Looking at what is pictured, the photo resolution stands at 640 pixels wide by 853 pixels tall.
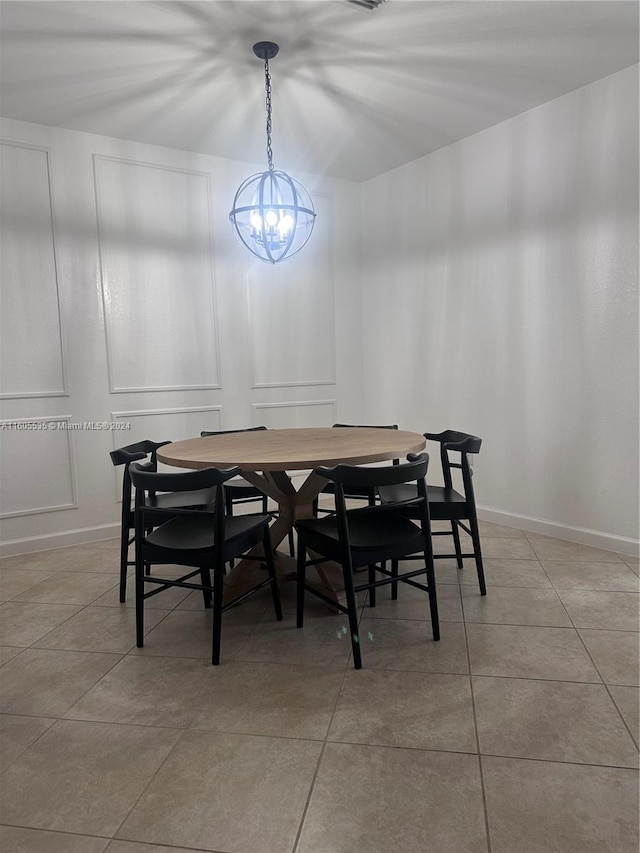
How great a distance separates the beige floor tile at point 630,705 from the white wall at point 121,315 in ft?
10.7

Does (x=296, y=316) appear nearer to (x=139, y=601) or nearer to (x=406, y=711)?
(x=139, y=601)

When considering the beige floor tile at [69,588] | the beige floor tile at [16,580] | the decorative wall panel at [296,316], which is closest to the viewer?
the beige floor tile at [69,588]

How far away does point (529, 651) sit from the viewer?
222 centimetres

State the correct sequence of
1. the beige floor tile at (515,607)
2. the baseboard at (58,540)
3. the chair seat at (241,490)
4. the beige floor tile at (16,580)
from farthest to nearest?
the baseboard at (58,540), the chair seat at (241,490), the beige floor tile at (16,580), the beige floor tile at (515,607)

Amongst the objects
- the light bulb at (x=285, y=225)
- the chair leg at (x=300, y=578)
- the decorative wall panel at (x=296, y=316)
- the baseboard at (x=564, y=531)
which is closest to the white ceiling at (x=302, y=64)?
the light bulb at (x=285, y=225)

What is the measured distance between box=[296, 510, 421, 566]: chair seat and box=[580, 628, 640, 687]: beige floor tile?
2.63 ft

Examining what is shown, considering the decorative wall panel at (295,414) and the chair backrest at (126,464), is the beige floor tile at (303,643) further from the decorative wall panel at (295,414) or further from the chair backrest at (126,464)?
the decorative wall panel at (295,414)

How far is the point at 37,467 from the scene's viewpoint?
12.3 feet

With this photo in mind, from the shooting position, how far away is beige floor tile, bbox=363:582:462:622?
2586 mm

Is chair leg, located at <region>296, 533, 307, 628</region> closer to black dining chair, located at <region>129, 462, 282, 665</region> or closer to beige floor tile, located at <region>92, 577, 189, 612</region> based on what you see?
black dining chair, located at <region>129, 462, 282, 665</region>

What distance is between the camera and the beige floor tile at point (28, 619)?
250cm

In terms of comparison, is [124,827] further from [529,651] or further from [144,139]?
[144,139]

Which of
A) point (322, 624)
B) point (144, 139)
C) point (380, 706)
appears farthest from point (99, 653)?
point (144, 139)

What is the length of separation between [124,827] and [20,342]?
3.08 m
